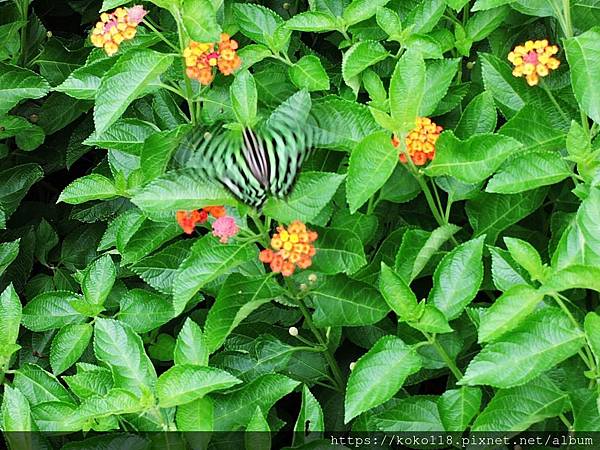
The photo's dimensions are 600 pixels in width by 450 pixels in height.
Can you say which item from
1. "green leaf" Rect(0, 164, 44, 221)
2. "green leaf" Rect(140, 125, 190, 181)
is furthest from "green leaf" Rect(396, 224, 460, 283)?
"green leaf" Rect(0, 164, 44, 221)

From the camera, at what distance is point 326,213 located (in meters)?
1.35

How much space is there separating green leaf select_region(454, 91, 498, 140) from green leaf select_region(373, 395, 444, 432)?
17.8 inches

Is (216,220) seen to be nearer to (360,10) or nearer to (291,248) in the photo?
(291,248)

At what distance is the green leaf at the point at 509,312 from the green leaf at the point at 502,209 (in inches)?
10.9

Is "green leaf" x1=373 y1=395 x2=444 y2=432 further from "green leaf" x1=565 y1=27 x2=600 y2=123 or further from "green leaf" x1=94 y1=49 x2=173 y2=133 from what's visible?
"green leaf" x1=94 y1=49 x2=173 y2=133

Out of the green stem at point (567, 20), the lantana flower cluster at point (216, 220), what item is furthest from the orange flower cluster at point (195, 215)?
the green stem at point (567, 20)

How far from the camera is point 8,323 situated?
147cm

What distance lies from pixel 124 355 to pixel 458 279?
0.55 metres

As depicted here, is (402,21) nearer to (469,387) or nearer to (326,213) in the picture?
(326,213)

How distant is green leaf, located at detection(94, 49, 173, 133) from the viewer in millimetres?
1313

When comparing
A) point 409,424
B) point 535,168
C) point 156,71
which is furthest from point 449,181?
point 156,71

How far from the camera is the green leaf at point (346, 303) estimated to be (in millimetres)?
1348

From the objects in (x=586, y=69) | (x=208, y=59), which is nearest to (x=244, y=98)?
(x=208, y=59)

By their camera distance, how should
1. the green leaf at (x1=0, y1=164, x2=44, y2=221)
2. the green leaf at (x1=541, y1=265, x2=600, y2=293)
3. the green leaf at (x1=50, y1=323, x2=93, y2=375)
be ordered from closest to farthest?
the green leaf at (x1=541, y1=265, x2=600, y2=293) → the green leaf at (x1=50, y1=323, x2=93, y2=375) → the green leaf at (x1=0, y1=164, x2=44, y2=221)
